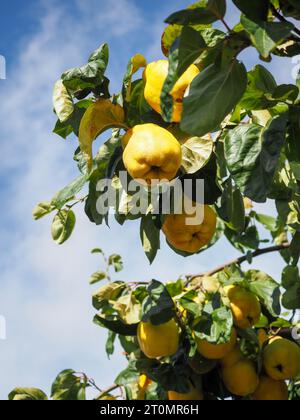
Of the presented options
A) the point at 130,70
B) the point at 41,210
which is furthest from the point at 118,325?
the point at 130,70

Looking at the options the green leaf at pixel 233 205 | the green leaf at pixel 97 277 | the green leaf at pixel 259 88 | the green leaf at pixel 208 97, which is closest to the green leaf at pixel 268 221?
the green leaf at pixel 97 277

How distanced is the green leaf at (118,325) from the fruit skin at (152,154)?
113cm

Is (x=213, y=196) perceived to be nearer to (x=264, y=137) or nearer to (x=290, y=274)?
(x=264, y=137)

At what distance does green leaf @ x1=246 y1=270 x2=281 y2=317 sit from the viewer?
2568mm

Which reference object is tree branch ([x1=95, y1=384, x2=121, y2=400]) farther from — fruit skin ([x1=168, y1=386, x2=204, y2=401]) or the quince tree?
fruit skin ([x1=168, y1=386, x2=204, y2=401])

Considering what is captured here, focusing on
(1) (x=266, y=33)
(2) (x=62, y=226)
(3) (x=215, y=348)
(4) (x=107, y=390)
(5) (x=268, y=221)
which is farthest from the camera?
(5) (x=268, y=221)

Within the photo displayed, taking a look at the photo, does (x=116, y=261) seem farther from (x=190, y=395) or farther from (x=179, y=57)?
(x=179, y=57)

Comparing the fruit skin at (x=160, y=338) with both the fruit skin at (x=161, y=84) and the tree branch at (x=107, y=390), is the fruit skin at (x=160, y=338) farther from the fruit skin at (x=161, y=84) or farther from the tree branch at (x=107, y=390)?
the fruit skin at (x=161, y=84)

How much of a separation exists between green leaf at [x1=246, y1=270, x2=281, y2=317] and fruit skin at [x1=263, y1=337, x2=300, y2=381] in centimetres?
13

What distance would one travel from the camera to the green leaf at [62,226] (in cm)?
216

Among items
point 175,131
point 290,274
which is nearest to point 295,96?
point 175,131

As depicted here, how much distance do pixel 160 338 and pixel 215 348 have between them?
24 centimetres

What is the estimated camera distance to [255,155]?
4.91 feet
